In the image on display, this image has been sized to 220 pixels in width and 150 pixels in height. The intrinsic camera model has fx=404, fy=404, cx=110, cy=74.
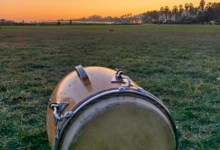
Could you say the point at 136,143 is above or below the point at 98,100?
below

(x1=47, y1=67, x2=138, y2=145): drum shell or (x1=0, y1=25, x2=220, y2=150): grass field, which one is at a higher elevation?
(x1=47, y1=67, x2=138, y2=145): drum shell

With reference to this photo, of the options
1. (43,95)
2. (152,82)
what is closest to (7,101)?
(43,95)

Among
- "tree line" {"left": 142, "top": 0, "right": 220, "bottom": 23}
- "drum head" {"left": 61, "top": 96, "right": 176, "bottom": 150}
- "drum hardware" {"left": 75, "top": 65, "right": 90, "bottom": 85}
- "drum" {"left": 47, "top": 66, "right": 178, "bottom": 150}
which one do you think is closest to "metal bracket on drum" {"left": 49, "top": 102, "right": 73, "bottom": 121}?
"drum" {"left": 47, "top": 66, "right": 178, "bottom": 150}

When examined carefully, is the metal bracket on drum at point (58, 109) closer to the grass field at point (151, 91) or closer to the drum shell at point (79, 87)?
the drum shell at point (79, 87)

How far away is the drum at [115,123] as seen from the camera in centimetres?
319

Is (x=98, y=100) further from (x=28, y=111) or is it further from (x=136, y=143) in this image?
(x=28, y=111)

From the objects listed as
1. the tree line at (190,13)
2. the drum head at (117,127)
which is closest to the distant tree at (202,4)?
the tree line at (190,13)

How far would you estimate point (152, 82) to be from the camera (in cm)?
970

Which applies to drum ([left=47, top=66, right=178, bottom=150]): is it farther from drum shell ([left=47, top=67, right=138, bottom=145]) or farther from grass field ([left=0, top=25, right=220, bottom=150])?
grass field ([left=0, top=25, right=220, bottom=150])

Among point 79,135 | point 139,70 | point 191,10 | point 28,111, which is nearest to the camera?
point 79,135

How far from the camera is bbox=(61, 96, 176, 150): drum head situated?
3.18 metres

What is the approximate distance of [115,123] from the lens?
3217 mm

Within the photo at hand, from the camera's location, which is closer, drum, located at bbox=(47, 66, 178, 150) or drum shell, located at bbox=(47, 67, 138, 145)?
drum, located at bbox=(47, 66, 178, 150)

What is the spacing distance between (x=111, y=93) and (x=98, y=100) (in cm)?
12
